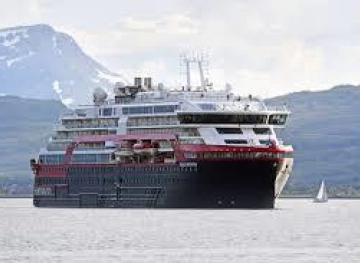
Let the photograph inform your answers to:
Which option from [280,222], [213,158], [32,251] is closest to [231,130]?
[213,158]

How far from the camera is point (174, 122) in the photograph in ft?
581

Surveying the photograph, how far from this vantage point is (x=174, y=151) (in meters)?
175

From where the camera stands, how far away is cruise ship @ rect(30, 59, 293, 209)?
172m

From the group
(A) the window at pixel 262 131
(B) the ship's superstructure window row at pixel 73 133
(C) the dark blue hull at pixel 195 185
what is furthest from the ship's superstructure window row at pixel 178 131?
(B) the ship's superstructure window row at pixel 73 133

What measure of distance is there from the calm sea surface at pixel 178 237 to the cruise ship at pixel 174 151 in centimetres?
253

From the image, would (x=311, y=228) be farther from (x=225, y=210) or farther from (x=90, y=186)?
(x=90, y=186)

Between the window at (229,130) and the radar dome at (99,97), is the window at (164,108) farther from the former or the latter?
the radar dome at (99,97)

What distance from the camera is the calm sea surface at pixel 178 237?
110 m

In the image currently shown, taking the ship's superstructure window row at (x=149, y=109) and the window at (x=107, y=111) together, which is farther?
the window at (x=107, y=111)

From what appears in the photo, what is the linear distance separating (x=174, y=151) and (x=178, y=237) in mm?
45226

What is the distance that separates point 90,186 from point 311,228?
47.4 metres

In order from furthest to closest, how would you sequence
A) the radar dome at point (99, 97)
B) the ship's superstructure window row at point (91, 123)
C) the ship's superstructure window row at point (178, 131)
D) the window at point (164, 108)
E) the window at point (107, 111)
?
the radar dome at point (99, 97), the window at point (107, 111), the ship's superstructure window row at point (91, 123), the window at point (164, 108), the ship's superstructure window row at point (178, 131)

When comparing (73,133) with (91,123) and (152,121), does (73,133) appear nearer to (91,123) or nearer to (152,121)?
(91,123)

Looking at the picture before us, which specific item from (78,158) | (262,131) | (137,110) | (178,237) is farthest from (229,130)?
(178,237)
